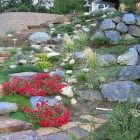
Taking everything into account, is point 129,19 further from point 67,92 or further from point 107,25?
point 67,92

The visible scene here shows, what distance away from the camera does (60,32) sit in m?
10.1

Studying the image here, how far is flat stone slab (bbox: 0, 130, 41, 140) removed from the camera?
157 inches

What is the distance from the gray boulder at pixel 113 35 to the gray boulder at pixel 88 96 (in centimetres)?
339

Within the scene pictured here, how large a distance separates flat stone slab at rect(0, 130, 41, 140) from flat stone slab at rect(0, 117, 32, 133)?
0.16 metres

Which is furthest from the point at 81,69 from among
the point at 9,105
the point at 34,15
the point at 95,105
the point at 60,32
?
the point at 34,15

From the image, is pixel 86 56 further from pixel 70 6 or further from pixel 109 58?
pixel 70 6

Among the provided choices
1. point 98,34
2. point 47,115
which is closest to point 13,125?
point 47,115

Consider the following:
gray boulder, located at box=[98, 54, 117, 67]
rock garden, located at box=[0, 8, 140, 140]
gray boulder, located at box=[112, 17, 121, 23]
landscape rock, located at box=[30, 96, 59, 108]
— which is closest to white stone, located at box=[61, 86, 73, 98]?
rock garden, located at box=[0, 8, 140, 140]

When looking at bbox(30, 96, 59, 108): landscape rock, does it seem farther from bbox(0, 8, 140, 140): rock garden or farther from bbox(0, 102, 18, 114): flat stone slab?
bbox(0, 102, 18, 114): flat stone slab

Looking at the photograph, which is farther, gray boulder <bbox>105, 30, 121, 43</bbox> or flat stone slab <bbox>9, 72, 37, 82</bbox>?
gray boulder <bbox>105, 30, 121, 43</bbox>

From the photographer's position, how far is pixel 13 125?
434 centimetres

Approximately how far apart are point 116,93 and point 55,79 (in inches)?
41.2

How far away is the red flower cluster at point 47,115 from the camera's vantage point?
4559mm

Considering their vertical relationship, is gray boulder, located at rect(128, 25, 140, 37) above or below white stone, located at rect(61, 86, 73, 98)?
above
